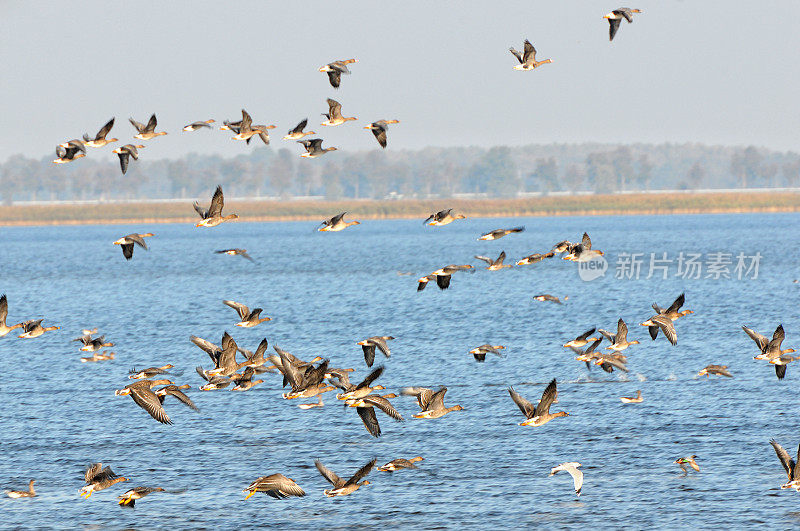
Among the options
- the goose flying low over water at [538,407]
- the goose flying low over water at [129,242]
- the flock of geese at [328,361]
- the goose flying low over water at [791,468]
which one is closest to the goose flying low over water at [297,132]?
the flock of geese at [328,361]

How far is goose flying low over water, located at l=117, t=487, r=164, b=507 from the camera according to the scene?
2472 centimetres

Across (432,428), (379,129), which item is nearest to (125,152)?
(379,129)

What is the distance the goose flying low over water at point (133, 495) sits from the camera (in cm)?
2472

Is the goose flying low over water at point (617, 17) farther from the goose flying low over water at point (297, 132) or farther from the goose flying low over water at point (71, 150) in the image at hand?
the goose flying low over water at point (71, 150)

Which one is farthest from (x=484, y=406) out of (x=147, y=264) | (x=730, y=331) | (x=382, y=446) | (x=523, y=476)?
(x=147, y=264)

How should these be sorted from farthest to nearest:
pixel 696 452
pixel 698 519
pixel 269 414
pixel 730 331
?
pixel 730 331
pixel 269 414
pixel 696 452
pixel 698 519

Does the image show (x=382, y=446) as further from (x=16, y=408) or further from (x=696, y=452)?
(x=16, y=408)

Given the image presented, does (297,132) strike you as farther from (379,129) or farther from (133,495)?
(133,495)

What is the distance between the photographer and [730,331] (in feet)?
188

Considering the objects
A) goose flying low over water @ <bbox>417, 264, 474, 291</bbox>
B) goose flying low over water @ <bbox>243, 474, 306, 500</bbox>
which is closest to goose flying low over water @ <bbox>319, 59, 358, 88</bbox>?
goose flying low over water @ <bbox>417, 264, 474, 291</bbox>

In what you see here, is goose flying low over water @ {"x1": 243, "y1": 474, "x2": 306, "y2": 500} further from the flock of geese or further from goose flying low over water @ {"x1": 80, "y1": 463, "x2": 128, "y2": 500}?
goose flying low over water @ {"x1": 80, "y1": 463, "x2": 128, "y2": 500}

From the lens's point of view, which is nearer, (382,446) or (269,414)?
(382,446)

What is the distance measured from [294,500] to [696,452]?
1134 centimetres

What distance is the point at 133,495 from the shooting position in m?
24.9
